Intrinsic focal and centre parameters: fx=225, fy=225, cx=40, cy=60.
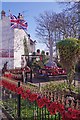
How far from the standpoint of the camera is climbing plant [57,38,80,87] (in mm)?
8586

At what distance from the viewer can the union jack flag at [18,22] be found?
67.9 ft

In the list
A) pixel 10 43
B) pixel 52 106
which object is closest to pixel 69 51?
pixel 52 106

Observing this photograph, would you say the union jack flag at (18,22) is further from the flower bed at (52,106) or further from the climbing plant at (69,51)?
the flower bed at (52,106)

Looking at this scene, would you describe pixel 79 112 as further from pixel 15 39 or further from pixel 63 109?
pixel 15 39

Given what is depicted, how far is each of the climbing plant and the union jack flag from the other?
1239 centimetres

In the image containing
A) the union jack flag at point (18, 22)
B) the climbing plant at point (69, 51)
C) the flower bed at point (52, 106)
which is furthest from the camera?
the union jack flag at point (18, 22)

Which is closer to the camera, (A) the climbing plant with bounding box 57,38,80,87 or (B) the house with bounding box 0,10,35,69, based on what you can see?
(A) the climbing plant with bounding box 57,38,80,87

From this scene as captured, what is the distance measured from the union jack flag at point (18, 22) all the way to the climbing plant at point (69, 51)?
1239cm

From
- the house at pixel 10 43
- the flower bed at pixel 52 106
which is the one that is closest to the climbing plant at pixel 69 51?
the flower bed at pixel 52 106

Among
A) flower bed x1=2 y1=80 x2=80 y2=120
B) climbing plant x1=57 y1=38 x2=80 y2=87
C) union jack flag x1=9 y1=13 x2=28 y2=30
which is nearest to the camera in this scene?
flower bed x1=2 y1=80 x2=80 y2=120

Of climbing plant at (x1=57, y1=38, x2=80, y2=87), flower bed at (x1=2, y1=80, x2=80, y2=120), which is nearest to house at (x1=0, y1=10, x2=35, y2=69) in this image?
climbing plant at (x1=57, y1=38, x2=80, y2=87)

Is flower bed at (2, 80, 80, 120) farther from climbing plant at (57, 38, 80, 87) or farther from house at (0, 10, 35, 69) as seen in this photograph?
house at (0, 10, 35, 69)

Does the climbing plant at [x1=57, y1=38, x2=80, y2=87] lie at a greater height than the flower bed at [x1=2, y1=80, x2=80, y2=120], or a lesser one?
greater

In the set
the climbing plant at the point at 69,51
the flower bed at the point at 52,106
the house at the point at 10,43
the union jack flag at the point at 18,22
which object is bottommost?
the flower bed at the point at 52,106
